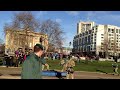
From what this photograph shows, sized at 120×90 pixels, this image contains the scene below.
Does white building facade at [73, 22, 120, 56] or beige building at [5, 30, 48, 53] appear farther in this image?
white building facade at [73, 22, 120, 56]

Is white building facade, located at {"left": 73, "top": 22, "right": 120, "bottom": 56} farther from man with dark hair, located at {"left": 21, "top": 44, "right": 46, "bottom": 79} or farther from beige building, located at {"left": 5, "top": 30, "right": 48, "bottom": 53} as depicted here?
man with dark hair, located at {"left": 21, "top": 44, "right": 46, "bottom": 79}

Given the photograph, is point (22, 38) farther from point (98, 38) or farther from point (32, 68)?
point (98, 38)

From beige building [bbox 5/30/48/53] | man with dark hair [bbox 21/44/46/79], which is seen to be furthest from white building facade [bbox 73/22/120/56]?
man with dark hair [bbox 21/44/46/79]

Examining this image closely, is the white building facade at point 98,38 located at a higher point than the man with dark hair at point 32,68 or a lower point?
higher

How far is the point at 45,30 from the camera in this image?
53.0 m

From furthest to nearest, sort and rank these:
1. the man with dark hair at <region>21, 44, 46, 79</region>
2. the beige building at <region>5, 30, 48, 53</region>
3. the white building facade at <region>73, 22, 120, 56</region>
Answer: the white building facade at <region>73, 22, 120, 56</region> < the beige building at <region>5, 30, 48, 53</region> < the man with dark hair at <region>21, 44, 46, 79</region>

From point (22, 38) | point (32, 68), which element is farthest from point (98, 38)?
point (32, 68)

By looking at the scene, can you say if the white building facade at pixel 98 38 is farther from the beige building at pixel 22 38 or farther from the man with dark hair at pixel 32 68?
the man with dark hair at pixel 32 68

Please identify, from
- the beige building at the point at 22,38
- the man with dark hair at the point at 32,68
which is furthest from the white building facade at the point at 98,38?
the man with dark hair at the point at 32,68
